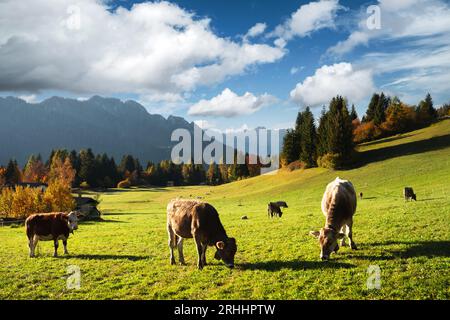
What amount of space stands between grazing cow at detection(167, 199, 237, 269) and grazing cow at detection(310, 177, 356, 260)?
357 centimetres

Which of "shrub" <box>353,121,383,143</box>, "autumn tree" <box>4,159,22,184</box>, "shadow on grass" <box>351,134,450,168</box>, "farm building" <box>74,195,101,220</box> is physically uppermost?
"shrub" <box>353,121,383,143</box>

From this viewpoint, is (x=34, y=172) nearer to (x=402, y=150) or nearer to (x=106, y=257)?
(x=402, y=150)

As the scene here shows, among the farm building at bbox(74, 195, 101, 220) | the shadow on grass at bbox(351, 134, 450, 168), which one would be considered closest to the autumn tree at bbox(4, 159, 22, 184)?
the farm building at bbox(74, 195, 101, 220)

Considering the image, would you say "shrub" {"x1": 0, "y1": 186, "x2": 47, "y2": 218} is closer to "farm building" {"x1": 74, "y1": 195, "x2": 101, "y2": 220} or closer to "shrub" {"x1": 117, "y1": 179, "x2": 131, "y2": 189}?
"farm building" {"x1": 74, "y1": 195, "x2": 101, "y2": 220}

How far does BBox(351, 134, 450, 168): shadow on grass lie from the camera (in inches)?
2975

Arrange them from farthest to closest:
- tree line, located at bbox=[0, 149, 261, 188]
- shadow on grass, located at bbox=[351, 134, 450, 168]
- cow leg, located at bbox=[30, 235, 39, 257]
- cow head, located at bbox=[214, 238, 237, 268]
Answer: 1. tree line, located at bbox=[0, 149, 261, 188]
2. shadow on grass, located at bbox=[351, 134, 450, 168]
3. cow leg, located at bbox=[30, 235, 39, 257]
4. cow head, located at bbox=[214, 238, 237, 268]

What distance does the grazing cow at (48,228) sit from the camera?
18766 millimetres

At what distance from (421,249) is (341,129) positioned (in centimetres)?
6797

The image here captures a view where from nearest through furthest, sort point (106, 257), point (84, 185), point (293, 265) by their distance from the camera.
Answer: point (293, 265) → point (106, 257) → point (84, 185)

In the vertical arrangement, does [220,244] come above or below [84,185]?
below

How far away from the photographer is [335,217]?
45.6 ft

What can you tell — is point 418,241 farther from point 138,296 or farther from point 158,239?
point 158,239

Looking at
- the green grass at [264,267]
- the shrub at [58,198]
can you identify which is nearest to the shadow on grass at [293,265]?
the green grass at [264,267]

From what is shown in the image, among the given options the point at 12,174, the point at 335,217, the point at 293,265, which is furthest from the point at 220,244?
the point at 12,174
